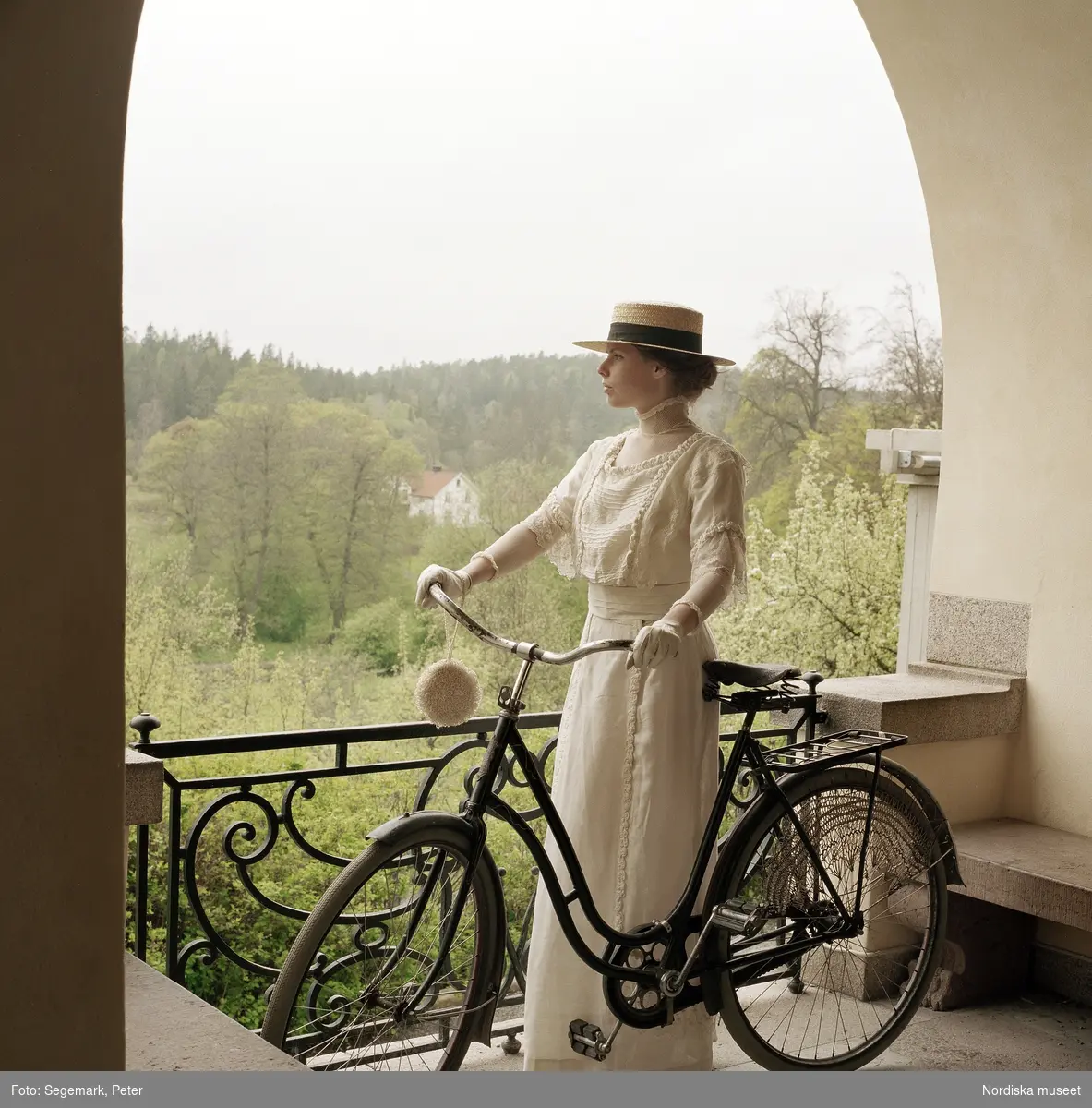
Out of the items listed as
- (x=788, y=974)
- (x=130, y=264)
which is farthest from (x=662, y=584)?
(x=130, y=264)

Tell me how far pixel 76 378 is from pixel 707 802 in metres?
1.70

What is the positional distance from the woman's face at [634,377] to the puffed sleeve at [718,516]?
19cm

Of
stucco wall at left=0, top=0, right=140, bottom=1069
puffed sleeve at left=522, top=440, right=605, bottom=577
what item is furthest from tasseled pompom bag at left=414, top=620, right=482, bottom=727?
stucco wall at left=0, top=0, right=140, bottom=1069

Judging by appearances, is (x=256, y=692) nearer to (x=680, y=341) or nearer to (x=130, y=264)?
(x=130, y=264)

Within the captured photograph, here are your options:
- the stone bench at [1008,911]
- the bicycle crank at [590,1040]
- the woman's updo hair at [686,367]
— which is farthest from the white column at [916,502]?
the bicycle crank at [590,1040]

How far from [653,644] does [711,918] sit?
2.27ft

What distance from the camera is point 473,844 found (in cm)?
244

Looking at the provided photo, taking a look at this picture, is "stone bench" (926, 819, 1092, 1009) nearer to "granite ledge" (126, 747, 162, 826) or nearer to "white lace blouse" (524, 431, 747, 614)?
"white lace blouse" (524, 431, 747, 614)

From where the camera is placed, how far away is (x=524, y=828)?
98.3 inches

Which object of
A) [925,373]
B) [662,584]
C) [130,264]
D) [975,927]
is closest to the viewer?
[662,584]

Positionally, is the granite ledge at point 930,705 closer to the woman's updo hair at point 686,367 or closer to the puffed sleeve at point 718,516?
the puffed sleeve at point 718,516

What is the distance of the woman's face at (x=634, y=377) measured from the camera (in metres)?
2.82

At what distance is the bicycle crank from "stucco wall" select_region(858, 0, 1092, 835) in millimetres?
1730

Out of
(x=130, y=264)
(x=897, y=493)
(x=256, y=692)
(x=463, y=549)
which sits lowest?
(x=256, y=692)
